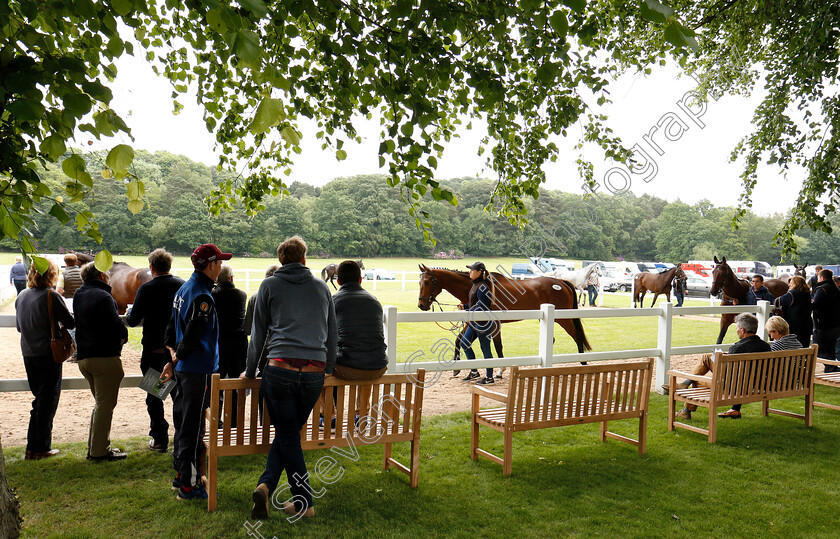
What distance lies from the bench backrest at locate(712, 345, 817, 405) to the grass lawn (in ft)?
1.73

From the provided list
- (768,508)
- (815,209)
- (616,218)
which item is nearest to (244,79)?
(768,508)

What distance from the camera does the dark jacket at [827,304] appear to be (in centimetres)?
861

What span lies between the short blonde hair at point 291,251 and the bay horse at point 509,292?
4.70 meters

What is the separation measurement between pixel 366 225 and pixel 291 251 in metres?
16.9

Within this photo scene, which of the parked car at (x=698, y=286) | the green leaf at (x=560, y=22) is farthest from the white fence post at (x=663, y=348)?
the parked car at (x=698, y=286)

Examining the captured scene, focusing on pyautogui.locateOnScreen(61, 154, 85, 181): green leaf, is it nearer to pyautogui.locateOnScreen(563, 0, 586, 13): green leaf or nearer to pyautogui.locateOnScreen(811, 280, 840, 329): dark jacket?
pyautogui.locateOnScreen(563, 0, 586, 13): green leaf

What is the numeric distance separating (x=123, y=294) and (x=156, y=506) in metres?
9.28

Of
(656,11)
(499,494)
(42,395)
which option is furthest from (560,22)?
(42,395)

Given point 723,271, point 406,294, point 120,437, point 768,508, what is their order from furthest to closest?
point 406,294, point 723,271, point 120,437, point 768,508

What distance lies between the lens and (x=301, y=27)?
4.29 meters

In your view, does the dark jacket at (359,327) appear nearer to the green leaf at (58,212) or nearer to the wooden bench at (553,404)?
the wooden bench at (553,404)

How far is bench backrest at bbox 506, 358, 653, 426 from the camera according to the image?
15.3 ft

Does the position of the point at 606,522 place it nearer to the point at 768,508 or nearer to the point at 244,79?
the point at 768,508

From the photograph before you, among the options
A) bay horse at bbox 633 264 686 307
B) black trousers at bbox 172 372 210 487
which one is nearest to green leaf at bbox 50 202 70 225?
black trousers at bbox 172 372 210 487
